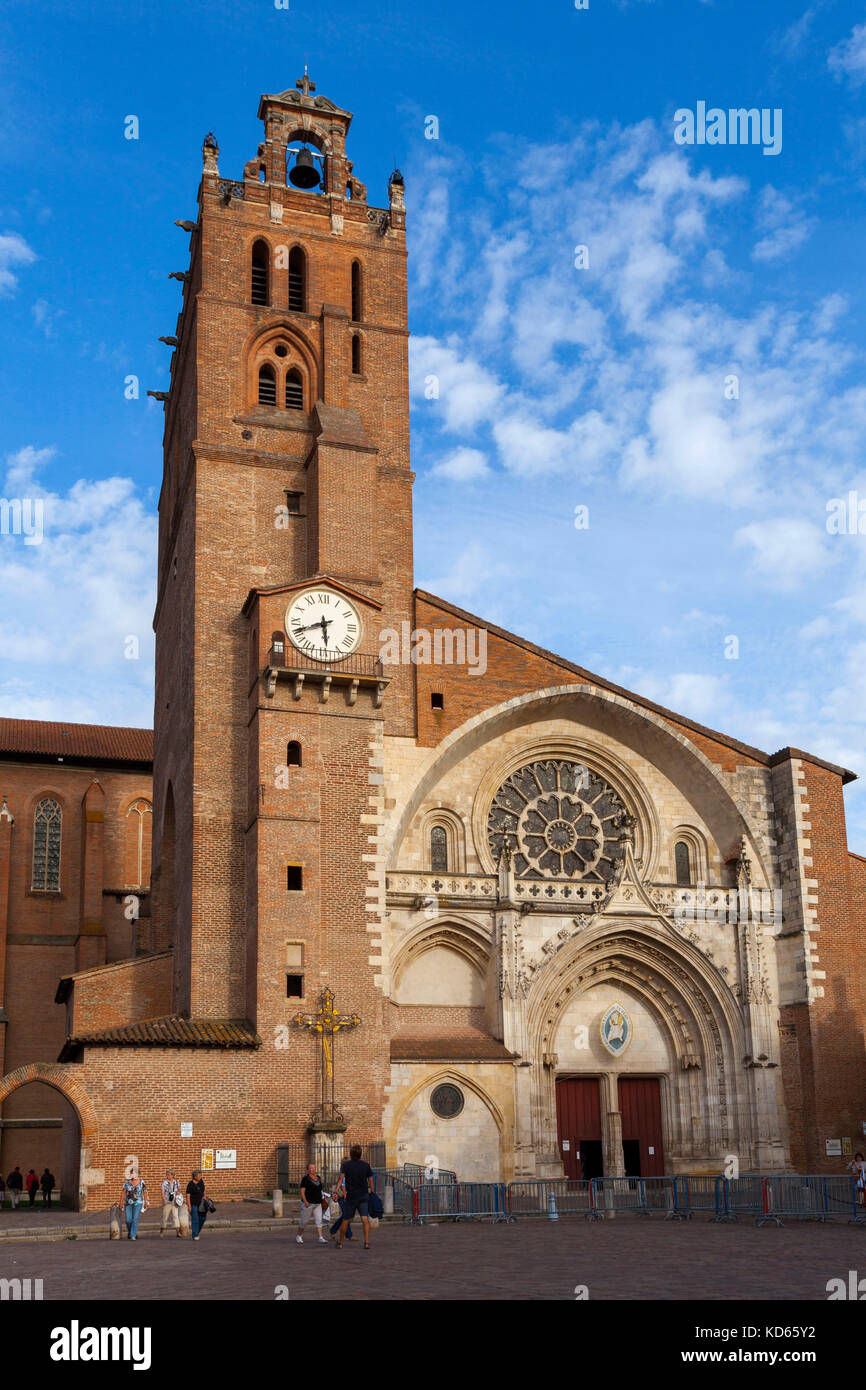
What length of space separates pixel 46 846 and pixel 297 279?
849 inches

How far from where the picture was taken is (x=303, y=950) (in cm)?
2920

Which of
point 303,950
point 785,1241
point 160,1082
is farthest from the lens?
point 303,950

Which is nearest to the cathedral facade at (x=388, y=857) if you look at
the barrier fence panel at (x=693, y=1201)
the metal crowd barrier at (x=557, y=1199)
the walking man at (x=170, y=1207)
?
the metal crowd barrier at (x=557, y=1199)

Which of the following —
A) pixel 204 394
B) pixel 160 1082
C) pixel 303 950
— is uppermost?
pixel 204 394

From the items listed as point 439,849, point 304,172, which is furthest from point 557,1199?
point 304,172

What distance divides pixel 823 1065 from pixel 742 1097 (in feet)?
6.97

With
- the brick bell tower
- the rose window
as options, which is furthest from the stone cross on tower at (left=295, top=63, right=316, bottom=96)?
the rose window

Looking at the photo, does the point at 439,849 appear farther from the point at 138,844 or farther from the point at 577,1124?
the point at 138,844

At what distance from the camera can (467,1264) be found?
51.4 ft

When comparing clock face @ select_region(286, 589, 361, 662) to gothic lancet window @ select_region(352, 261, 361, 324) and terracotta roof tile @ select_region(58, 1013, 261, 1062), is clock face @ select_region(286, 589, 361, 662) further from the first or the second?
gothic lancet window @ select_region(352, 261, 361, 324)

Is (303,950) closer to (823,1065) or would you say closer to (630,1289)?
(823,1065)

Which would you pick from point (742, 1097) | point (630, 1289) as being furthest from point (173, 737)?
point (630, 1289)

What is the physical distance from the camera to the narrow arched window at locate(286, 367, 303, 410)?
36406 mm

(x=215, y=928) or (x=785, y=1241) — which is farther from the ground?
(x=215, y=928)
